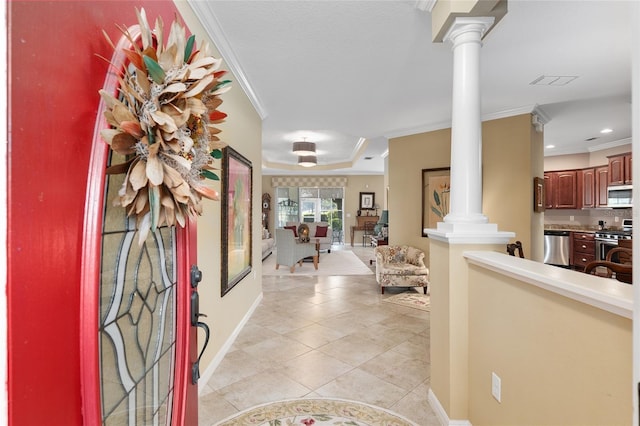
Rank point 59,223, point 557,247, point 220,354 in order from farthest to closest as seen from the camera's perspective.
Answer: point 557,247
point 220,354
point 59,223

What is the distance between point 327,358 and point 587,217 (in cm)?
701

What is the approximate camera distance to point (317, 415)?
81.2 inches

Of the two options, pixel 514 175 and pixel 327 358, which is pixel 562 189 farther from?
pixel 327 358

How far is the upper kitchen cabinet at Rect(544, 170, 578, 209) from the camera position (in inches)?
268

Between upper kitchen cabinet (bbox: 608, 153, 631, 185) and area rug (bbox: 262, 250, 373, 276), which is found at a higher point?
upper kitchen cabinet (bbox: 608, 153, 631, 185)

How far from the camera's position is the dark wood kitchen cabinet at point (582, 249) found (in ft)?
19.8

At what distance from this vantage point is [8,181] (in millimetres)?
468

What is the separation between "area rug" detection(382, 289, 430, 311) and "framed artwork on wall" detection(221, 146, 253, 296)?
2.18 meters

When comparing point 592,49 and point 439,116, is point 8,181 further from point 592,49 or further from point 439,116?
point 439,116

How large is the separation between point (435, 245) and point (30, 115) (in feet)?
7.03

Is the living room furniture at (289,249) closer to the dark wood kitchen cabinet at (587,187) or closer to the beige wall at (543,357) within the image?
the beige wall at (543,357)

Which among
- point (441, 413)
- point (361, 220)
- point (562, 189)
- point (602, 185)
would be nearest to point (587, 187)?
point (602, 185)

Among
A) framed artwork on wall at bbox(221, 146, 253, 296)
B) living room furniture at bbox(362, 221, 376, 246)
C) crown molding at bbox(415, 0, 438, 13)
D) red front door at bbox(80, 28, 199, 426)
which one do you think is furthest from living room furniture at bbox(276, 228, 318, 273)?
red front door at bbox(80, 28, 199, 426)

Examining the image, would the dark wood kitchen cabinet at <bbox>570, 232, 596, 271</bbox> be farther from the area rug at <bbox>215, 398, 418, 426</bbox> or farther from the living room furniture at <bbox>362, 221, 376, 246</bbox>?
the area rug at <bbox>215, 398, 418, 426</bbox>
